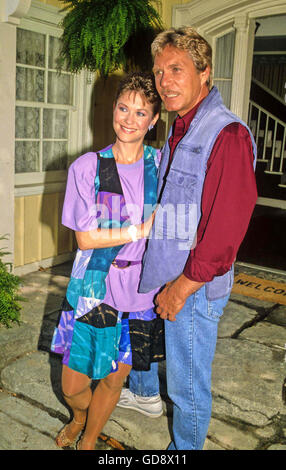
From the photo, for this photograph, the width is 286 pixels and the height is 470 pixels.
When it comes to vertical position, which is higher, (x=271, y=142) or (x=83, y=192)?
(x=271, y=142)

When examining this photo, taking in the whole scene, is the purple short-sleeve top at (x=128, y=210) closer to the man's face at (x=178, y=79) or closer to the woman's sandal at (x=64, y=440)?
the man's face at (x=178, y=79)

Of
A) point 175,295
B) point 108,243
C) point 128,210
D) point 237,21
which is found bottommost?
point 175,295

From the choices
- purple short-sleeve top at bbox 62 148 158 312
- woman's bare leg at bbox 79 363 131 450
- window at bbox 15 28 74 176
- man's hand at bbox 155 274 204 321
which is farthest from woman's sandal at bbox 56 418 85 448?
window at bbox 15 28 74 176

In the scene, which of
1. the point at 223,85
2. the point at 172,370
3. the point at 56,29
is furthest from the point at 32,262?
the point at 172,370

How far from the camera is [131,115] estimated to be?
6.73 feet

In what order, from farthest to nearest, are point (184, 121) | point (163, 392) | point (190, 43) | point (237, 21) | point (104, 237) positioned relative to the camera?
point (237, 21) < point (163, 392) < point (104, 237) < point (184, 121) < point (190, 43)

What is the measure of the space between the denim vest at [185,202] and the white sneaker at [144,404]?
1.06m

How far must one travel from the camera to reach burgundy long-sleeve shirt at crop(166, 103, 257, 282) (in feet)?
5.51

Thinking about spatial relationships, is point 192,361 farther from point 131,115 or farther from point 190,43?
point 190,43

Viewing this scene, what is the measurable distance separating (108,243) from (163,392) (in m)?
1.44

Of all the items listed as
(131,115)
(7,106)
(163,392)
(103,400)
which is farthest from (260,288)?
(131,115)

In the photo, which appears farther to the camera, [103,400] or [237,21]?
[237,21]

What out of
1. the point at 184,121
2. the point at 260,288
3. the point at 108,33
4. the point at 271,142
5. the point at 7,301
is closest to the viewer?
the point at 184,121

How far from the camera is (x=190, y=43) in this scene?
1800 mm
